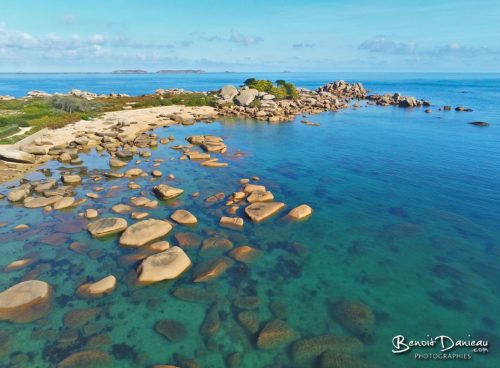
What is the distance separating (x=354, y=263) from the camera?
16953 millimetres

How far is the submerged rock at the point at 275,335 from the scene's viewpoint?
11.7 m

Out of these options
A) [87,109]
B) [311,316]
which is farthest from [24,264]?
[87,109]

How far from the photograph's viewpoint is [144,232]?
18.4m

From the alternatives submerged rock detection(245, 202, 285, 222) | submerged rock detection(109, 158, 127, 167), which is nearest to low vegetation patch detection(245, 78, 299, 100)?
submerged rock detection(109, 158, 127, 167)

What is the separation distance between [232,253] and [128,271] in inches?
227

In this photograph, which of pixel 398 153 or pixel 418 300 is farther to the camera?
pixel 398 153

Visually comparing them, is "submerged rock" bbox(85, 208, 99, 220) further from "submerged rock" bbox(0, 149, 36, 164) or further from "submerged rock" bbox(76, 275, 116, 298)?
"submerged rock" bbox(0, 149, 36, 164)

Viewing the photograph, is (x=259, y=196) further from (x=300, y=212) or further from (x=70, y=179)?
(x=70, y=179)

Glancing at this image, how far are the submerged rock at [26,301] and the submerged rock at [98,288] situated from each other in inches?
53.6

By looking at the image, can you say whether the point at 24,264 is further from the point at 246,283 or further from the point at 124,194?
the point at 246,283

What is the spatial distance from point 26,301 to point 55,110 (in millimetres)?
54151

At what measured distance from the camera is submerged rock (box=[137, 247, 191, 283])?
15.0 m

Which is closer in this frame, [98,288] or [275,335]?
[275,335]

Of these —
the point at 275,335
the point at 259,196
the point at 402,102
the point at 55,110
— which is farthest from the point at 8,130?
the point at 402,102
